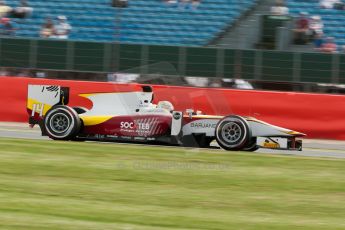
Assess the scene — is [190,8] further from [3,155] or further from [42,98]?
[3,155]

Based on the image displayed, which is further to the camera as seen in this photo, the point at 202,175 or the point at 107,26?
the point at 107,26

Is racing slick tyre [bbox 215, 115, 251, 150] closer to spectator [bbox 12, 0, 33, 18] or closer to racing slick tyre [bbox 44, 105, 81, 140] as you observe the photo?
racing slick tyre [bbox 44, 105, 81, 140]

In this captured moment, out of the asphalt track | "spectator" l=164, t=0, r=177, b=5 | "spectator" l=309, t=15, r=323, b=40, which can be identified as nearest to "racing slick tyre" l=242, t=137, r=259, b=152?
the asphalt track

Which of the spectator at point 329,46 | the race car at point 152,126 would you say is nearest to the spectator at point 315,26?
the spectator at point 329,46

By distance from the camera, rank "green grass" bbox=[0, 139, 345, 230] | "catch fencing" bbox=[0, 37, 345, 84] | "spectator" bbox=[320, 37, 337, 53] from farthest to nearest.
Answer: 1. "spectator" bbox=[320, 37, 337, 53]
2. "catch fencing" bbox=[0, 37, 345, 84]
3. "green grass" bbox=[0, 139, 345, 230]

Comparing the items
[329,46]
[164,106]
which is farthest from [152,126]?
[329,46]

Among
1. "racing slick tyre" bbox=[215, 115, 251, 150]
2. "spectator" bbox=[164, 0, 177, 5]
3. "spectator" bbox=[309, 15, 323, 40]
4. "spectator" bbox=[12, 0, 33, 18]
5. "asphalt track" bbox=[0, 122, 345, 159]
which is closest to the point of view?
"racing slick tyre" bbox=[215, 115, 251, 150]

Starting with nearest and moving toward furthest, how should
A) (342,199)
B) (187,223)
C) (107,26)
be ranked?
(187,223)
(342,199)
(107,26)

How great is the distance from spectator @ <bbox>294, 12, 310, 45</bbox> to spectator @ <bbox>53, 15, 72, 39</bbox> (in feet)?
18.5

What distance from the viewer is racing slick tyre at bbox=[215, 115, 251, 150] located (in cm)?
1153

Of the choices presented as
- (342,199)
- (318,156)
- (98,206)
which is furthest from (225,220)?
(318,156)

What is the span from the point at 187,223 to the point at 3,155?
180 inches

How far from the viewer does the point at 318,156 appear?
1188 centimetres

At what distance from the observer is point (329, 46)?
679 inches
